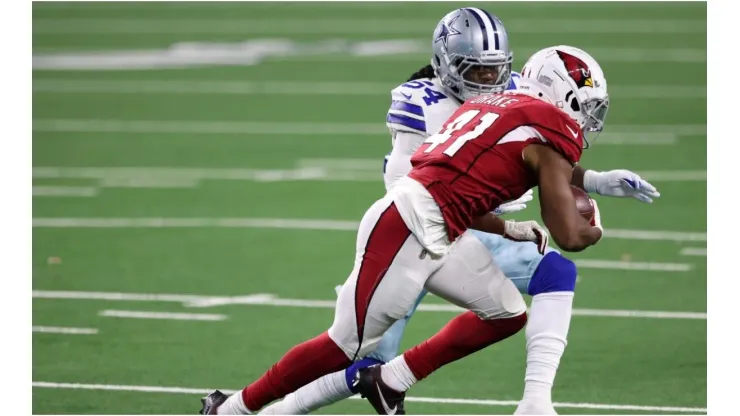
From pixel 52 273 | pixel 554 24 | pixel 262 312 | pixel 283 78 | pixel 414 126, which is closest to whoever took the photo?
pixel 414 126

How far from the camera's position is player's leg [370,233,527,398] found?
4.59m

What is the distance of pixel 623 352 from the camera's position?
6.37 meters

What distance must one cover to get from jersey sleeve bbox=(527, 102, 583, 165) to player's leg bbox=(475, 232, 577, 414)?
476 millimetres

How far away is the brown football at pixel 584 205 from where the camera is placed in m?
4.56

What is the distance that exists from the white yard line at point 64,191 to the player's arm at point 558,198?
6.31 meters

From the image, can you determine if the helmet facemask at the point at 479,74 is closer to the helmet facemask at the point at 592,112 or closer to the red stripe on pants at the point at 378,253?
the helmet facemask at the point at 592,112

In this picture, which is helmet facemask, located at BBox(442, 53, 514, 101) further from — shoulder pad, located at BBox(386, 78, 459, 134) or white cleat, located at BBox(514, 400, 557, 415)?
white cleat, located at BBox(514, 400, 557, 415)

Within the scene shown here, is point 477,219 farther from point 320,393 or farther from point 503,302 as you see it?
point 320,393

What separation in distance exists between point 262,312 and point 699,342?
225cm

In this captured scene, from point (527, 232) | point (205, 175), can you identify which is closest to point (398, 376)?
point (527, 232)

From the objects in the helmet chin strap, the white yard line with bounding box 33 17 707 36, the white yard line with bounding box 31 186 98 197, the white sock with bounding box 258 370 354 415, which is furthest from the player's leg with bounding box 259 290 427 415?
the white yard line with bounding box 33 17 707 36

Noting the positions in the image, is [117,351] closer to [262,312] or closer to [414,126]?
[262,312]

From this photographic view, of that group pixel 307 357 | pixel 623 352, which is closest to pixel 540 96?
pixel 307 357

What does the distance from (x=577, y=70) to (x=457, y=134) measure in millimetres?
481
